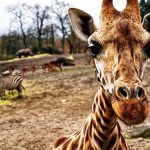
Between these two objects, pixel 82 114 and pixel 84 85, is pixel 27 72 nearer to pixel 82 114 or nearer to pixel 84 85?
pixel 84 85

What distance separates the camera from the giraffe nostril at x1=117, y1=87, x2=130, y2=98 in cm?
323

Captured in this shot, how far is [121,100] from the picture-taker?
10.8 ft

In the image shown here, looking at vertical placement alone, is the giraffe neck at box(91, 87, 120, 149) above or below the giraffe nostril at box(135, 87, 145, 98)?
below

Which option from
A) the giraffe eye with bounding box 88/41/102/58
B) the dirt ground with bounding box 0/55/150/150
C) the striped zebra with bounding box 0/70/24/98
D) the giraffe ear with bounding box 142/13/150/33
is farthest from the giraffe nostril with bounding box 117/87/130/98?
the striped zebra with bounding box 0/70/24/98

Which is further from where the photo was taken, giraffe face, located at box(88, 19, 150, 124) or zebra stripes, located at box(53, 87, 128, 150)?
zebra stripes, located at box(53, 87, 128, 150)

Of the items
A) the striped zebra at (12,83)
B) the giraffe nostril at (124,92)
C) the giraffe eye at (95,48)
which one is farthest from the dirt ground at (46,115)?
the giraffe nostril at (124,92)

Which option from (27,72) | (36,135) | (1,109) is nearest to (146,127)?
(36,135)

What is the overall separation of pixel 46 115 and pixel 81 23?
11958 mm

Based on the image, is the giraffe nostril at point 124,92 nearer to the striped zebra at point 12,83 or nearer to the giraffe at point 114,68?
the giraffe at point 114,68

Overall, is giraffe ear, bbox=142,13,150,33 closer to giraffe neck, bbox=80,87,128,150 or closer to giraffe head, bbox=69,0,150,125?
giraffe head, bbox=69,0,150,125

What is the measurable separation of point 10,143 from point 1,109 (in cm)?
645

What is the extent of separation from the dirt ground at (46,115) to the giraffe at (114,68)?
5994 mm

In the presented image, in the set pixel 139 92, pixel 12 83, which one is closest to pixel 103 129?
pixel 139 92

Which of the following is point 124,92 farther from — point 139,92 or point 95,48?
point 95,48
